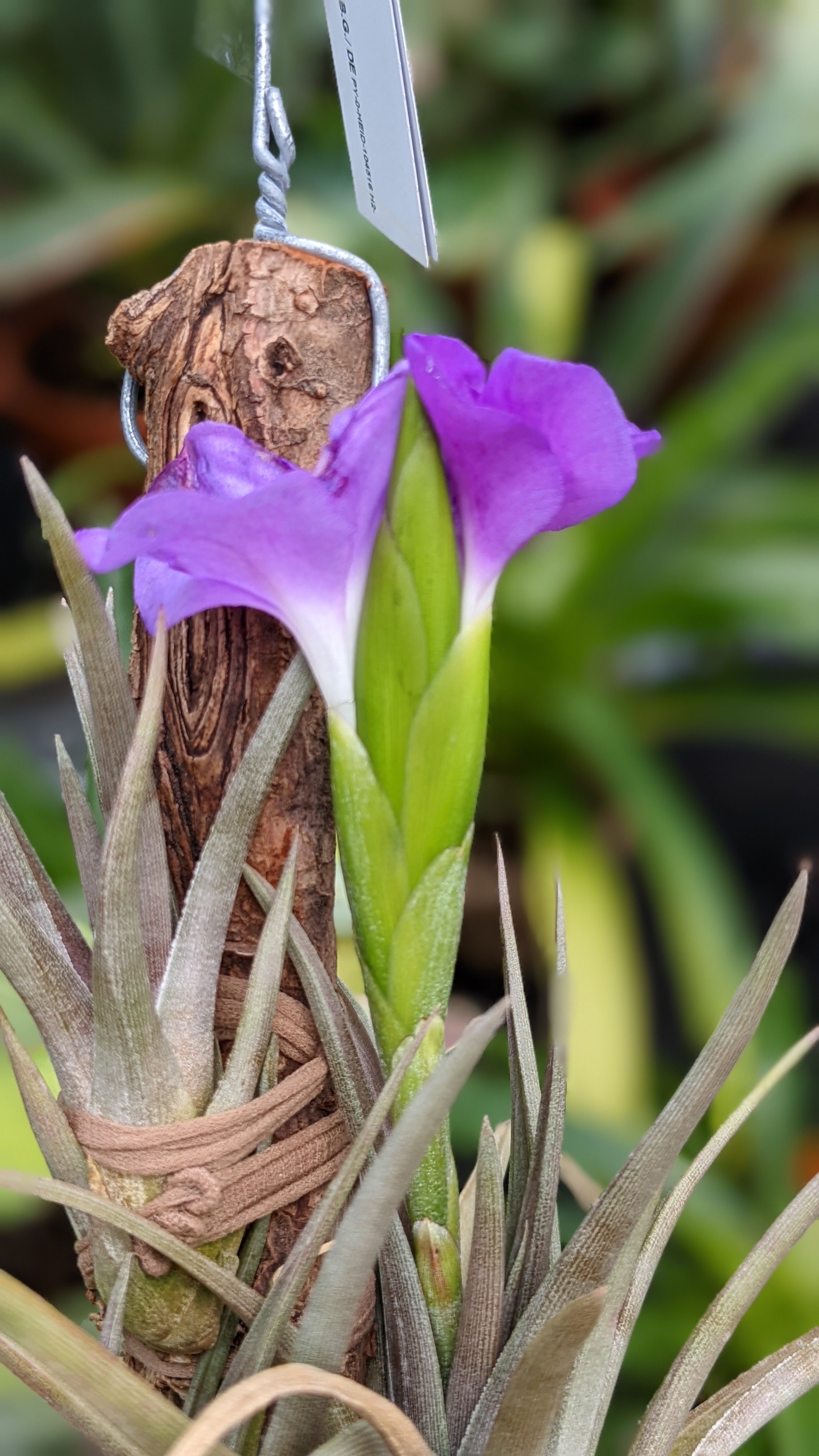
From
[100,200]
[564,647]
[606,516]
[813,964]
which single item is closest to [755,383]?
[606,516]

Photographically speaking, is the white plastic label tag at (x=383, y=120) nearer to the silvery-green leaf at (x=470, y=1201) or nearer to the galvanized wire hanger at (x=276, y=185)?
the galvanized wire hanger at (x=276, y=185)

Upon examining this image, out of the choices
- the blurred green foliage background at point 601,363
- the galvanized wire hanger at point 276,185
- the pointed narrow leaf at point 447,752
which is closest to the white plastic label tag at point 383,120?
the galvanized wire hanger at point 276,185

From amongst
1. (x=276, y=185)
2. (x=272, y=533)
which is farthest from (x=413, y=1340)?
(x=276, y=185)

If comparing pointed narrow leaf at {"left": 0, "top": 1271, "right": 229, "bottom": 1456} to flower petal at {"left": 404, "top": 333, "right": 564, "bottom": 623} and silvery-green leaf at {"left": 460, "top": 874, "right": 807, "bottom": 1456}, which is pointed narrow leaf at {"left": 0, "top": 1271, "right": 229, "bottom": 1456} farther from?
flower petal at {"left": 404, "top": 333, "right": 564, "bottom": 623}

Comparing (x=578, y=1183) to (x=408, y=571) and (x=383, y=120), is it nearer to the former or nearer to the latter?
(x=408, y=571)

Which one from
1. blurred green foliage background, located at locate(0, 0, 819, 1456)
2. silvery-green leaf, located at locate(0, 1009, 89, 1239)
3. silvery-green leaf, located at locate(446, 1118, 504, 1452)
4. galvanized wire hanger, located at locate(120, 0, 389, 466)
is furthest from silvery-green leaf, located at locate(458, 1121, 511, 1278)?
blurred green foliage background, located at locate(0, 0, 819, 1456)

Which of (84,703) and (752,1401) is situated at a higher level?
(84,703)

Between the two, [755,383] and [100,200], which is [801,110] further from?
[100,200]
